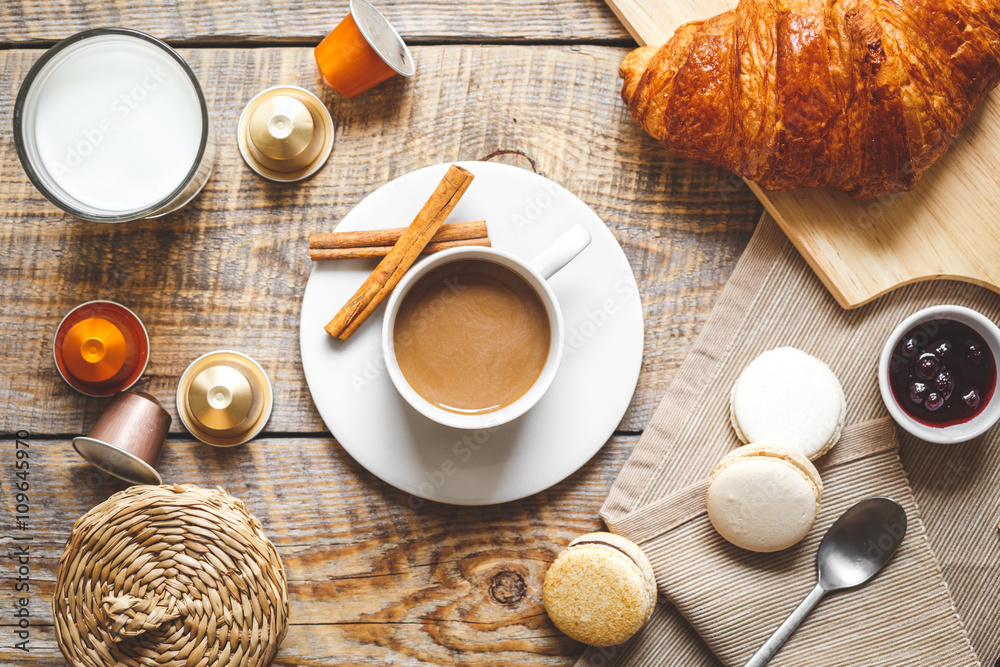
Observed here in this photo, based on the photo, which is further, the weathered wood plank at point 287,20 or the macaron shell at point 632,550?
the weathered wood plank at point 287,20

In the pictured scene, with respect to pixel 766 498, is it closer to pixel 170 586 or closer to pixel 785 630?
pixel 785 630

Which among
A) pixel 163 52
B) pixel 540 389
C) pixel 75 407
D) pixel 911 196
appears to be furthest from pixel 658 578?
pixel 163 52

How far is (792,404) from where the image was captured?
4.19 feet

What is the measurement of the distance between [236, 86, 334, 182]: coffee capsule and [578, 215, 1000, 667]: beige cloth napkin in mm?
899

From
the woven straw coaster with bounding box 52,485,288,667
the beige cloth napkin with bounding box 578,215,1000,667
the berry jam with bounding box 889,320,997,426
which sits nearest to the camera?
the woven straw coaster with bounding box 52,485,288,667

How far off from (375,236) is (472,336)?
0.89 feet

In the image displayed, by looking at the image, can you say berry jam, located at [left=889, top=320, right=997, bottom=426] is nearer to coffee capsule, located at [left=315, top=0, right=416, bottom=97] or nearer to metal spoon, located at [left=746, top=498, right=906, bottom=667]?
metal spoon, located at [left=746, top=498, right=906, bottom=667]

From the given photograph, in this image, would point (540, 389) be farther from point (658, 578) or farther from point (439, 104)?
point (439, 104)

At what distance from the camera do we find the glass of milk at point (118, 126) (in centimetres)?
124

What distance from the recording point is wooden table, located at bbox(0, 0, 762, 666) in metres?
1.35

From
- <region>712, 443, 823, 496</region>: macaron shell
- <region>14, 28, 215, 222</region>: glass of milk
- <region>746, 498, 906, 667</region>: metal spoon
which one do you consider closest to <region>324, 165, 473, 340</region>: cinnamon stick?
<region>14, 28, 215, 222</region>: glass of milk

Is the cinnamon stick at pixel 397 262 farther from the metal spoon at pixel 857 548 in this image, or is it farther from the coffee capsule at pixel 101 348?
the metal spoon at pixel 857 548

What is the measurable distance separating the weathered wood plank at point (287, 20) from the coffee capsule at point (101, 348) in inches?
23.5

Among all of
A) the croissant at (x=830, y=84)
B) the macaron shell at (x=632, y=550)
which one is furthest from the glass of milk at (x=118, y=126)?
the macaron shell at (x=632, y=550)
